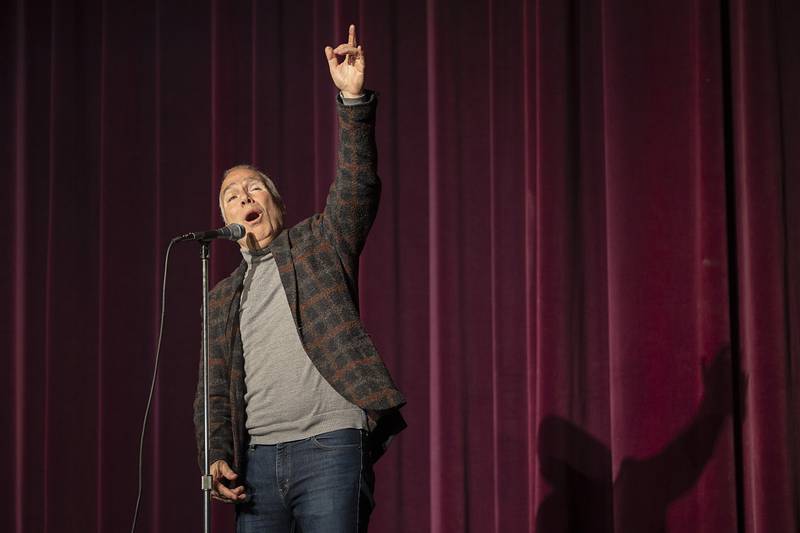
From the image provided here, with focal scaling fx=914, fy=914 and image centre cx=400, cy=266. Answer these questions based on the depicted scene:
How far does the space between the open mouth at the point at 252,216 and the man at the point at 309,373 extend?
Answer: 0.18 ft

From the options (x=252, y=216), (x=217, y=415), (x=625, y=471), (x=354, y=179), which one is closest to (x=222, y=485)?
(x=217, y=415)

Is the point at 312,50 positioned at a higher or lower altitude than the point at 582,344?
higher

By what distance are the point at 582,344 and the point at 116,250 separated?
197 cm

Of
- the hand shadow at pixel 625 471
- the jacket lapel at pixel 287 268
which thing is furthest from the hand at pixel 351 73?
the hand shadow at pixel 625 471

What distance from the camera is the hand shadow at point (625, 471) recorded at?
296cm

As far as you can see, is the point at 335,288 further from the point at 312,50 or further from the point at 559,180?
the point at 312,50

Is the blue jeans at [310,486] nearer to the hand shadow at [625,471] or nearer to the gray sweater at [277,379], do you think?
the gray sweater at [277,379]

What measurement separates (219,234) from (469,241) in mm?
1529

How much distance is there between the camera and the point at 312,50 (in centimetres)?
369

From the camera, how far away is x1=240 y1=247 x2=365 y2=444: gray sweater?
6.40ft

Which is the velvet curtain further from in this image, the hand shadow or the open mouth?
the open mouth

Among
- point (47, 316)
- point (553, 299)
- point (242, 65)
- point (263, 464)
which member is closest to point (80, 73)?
point (242, 65)

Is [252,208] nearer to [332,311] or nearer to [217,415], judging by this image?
[332,311]

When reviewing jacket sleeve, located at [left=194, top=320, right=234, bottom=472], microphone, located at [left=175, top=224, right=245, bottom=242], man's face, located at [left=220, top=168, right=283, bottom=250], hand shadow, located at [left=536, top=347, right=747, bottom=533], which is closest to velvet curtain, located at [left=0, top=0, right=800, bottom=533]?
hand shadow, located at [left=536, top=347, right=747, bottom=533]
